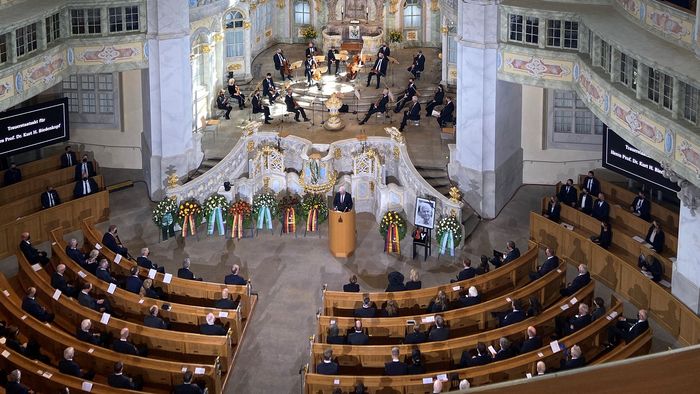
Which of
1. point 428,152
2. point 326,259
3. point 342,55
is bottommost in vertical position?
point 326,259

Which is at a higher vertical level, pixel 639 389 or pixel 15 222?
pixel 639 389

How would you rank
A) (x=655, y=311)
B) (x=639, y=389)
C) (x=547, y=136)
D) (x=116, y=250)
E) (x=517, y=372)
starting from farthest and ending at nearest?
(x=547, y=136)
(x=116, y=250)
(x=655, y=311)
(x=517, y=372)
(x=639, y=389)

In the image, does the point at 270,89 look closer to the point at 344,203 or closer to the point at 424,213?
the point at 344,203

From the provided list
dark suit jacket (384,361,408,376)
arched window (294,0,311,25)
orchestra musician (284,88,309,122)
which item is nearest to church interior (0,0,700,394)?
dark suit jacket (384,361,408,376)

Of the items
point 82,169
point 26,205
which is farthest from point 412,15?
point 26,205

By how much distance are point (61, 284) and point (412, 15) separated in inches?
986

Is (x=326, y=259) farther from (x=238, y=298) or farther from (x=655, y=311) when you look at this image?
(x=655, y=311)

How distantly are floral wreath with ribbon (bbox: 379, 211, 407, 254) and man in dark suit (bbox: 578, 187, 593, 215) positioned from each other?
541cm

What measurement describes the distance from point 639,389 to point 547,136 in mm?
31647

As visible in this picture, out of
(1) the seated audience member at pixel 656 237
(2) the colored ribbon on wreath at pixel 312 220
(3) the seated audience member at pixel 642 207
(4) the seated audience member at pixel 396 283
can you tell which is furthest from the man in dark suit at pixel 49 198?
(1) the seated audience member at pixel 656 237

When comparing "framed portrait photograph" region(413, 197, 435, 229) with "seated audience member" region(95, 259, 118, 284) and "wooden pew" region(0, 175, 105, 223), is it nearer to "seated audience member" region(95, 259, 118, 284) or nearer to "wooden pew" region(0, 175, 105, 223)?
"seated audience member" region(95, 259, 118, 284)

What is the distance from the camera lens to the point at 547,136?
111ft

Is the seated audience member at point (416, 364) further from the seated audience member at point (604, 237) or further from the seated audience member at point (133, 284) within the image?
the seated audience member at point (604, 237)

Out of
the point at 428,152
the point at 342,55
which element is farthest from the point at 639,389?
the point at 342,55
